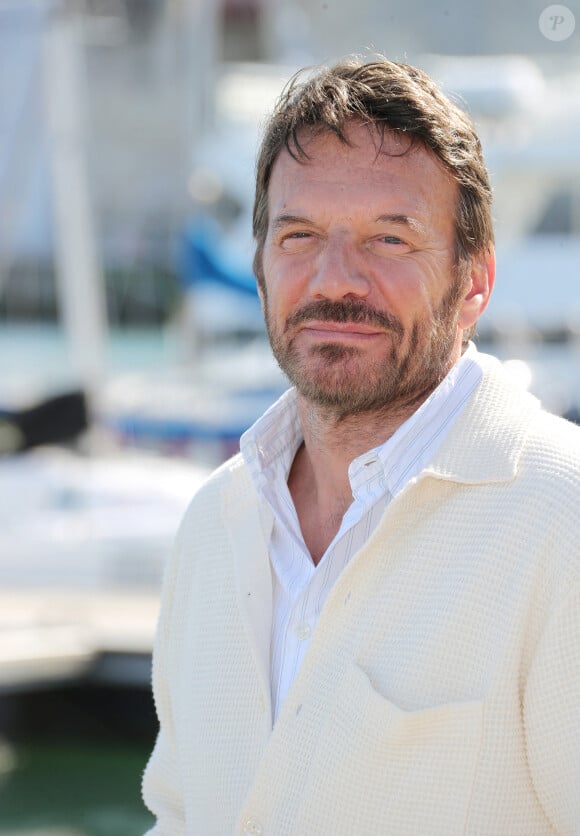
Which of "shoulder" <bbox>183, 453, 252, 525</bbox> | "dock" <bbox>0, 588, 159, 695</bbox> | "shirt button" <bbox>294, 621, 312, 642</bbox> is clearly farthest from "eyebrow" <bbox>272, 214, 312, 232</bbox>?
"dock" <bbox>0, 588, 159, 695</bbox>

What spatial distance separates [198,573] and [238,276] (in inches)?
392

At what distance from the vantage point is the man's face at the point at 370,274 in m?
1.70

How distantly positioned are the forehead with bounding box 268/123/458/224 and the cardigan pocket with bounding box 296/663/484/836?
64cm

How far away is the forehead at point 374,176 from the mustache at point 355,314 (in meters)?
0.13

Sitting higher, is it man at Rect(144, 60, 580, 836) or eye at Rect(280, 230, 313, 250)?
eye at Rect(280, 230, 313, 250)

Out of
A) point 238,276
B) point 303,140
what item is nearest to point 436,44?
point 303,140

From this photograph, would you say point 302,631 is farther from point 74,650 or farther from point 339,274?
point 74,650

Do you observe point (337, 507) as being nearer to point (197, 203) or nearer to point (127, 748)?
point (127, 748)

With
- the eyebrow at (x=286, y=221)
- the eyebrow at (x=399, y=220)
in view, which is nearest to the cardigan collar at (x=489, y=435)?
the eyebrow at (x=399, y=220)

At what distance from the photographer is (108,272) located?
3875 cm

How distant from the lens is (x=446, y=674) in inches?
57.7

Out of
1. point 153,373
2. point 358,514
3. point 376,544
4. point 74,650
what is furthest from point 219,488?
point 153,373

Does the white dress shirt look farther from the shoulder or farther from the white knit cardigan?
the shoulder

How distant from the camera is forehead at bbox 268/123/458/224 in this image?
1708 mm
